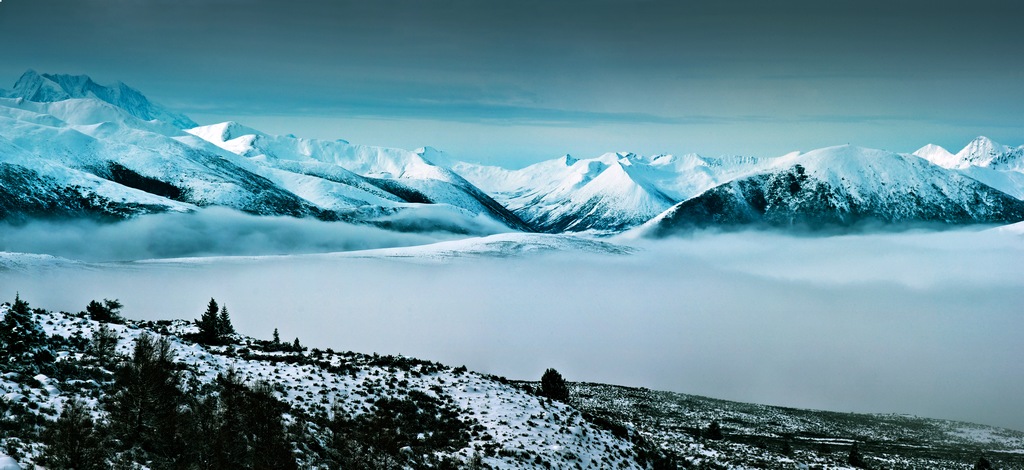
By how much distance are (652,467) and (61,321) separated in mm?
45098

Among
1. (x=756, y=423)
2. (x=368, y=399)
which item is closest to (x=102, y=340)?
(x=368, y=399)

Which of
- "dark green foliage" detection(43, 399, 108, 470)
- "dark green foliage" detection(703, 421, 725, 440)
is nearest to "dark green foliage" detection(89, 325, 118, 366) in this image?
"dark green foliage" detection(43, 399, 108, 470)

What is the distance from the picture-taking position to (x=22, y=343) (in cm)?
3834

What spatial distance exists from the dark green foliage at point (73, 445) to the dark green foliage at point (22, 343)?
8736mm

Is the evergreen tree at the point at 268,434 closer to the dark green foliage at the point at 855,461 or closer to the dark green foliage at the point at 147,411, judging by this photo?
the dark green foliage at the point at 147,411

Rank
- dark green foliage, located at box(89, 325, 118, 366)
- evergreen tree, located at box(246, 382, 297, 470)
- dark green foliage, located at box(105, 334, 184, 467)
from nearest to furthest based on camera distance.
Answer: dark green foliage, located at box(105, 334, 184, 467) < evergreen tree, located at box(246, 382, 297, 470) < dark green foliage, located at box(89, 325, 118, 366)

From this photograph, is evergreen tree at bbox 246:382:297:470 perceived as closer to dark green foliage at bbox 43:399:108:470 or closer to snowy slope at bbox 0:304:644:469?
snowy slope at bbox 0:304:644:469

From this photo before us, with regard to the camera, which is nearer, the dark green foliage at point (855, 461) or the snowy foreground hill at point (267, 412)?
the snowy foreground hill at point (267, 412)

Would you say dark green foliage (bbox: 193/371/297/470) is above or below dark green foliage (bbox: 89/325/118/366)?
below

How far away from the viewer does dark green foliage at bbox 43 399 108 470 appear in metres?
25.6

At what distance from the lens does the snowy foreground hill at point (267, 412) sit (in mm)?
30906

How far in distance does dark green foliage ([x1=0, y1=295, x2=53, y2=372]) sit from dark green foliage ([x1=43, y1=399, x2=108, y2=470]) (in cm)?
874

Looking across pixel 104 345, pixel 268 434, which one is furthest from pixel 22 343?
pixel 268 434

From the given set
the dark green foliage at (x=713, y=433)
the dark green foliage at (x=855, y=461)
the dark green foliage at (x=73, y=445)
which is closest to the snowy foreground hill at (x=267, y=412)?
the dark green foliage at (x=73, y=445)
